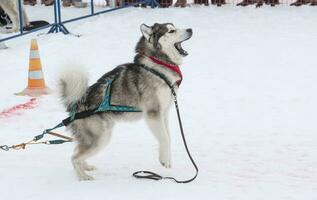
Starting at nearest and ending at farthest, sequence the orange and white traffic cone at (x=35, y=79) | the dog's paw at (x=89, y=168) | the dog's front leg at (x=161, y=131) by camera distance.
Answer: the dog's front leg at (x=161, y=131) → the dog's paw at (x=89, y=168) → the orange and white traffic cone at (x=35, y=79)

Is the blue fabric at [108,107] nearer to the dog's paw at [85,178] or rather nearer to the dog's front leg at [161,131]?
the dog's front leg at [161,131]

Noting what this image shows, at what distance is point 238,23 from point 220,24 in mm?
289

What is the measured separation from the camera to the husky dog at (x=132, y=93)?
3732 mm

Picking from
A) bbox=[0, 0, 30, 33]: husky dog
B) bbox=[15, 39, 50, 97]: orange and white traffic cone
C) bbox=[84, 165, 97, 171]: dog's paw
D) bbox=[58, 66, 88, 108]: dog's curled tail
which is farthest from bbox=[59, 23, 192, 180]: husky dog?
bbox=[0, 0, 30, 33]: husky dog

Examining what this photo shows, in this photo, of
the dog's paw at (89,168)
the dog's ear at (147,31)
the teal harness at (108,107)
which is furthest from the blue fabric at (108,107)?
the dog's paw at (89,168)

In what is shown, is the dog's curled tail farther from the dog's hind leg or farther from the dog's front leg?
the dog's front leg

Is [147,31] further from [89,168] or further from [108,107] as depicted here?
[89,168]

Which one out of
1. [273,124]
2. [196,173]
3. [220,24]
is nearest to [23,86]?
[273,124]

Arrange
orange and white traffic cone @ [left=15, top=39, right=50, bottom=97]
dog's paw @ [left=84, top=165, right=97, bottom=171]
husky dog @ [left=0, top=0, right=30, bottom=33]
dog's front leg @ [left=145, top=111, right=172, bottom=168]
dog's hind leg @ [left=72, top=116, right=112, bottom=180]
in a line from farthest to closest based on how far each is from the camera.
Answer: husky dog @ [left=0, top=0, right=30, bottom=33], orange and white traffic cone @ [left=15, top=39, right=50, bottom=97], dog's paw @ [left=84, top=165, right=97, bottom=171], dog's front leg @ [left=145, top=111, right=172, bottom=168], dog's hind leg @ [left=72, top=116, right=112, bottom=180]

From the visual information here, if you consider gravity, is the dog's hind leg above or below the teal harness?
below

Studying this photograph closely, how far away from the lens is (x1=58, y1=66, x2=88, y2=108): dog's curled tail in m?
3.71

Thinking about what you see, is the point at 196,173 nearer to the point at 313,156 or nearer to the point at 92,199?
the point at 92,199

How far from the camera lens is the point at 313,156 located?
438 centimetres

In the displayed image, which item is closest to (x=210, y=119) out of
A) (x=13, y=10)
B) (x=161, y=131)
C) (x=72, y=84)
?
(x=161, y=131)
